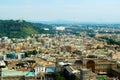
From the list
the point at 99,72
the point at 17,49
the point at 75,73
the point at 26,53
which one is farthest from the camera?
the point at 17,49

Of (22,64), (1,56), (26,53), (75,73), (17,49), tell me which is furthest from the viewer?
(17,49)

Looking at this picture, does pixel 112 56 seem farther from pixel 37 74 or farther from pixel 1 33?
pixel 1 33

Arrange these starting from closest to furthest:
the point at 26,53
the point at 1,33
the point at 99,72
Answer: the point at 99,72
the point at 26,53
the point at 1,33

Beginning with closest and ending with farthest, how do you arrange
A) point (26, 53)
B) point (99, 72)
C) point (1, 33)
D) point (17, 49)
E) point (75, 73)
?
point (75, 73)
point (99, 72)
point (26, 53)
point (17, 49)
point (1, 33)

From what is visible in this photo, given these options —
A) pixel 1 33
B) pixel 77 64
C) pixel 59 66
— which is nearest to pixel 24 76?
pixel 59 66

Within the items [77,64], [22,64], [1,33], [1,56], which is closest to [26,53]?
[1,56]

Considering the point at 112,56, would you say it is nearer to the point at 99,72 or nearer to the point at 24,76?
the point at 99,72

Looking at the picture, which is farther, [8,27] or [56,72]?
[8,27]

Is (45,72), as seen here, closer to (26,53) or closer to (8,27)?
(26,53)

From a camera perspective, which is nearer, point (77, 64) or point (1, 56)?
point (77, 64)
